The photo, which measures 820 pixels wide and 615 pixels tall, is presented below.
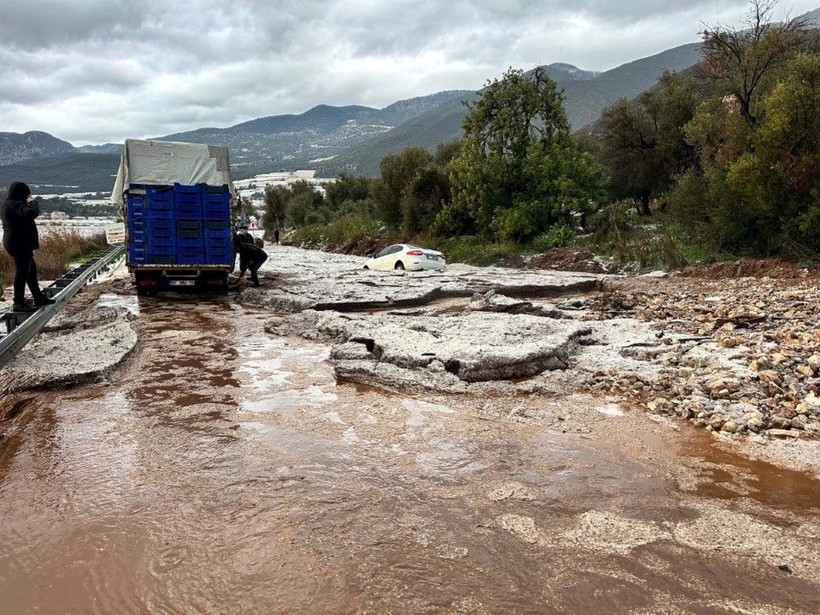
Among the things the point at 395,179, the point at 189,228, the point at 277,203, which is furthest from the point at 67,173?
the point at 189,228

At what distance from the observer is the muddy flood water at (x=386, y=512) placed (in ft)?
9.18

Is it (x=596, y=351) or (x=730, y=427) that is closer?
(x=730, y=427)

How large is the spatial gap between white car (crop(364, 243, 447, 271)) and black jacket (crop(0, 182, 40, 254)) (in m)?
13.1

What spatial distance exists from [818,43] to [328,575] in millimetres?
28666

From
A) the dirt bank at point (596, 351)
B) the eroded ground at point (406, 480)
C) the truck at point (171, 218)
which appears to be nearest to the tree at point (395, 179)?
the truck at point (171, 218)

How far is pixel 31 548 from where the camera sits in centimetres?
328

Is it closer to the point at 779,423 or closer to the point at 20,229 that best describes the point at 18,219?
the point at 20,229

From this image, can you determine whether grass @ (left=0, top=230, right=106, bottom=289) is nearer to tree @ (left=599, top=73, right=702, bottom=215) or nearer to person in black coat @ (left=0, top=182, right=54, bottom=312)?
person in black coat @ (left=0, top=182, right=54, bottom=312)

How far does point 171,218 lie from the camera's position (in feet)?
44.9

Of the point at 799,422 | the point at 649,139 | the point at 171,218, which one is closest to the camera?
the point at 799,422

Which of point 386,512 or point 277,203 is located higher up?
point 277,203

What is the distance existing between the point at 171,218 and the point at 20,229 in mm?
6190

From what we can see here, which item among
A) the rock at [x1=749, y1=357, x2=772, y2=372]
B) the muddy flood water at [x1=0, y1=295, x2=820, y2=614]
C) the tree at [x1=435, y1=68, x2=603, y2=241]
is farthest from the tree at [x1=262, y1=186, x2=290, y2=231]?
the rock at [x1=749, y1=357, x2=772, y2=372]

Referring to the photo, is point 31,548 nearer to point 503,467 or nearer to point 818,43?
point 503,467
